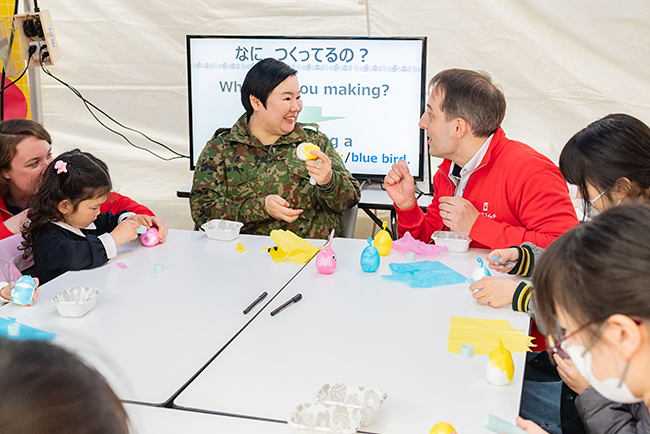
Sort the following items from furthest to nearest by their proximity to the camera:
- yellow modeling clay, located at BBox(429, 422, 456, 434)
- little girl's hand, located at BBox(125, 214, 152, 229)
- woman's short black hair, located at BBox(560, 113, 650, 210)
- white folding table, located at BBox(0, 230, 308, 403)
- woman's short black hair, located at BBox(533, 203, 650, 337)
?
little girl's hand, located at BBox(125, 214, 152, 229), woman's short black hair, located at BBox(560, 113, 650, 210), white folding table, located at BBox(0, 230, 308, 403), yellow modeling clay, located at BBox(429, 422, 456, 434), woman's short black hair, located at BBox(533, 203, 650, 337)

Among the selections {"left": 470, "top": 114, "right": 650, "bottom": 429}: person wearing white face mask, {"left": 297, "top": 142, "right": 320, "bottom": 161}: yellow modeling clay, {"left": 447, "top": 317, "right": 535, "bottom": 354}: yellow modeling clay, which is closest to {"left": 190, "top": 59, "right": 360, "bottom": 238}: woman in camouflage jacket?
{"left": 297, "top": 142, "right": 320, "bottom": 161}: yellow modeling clay

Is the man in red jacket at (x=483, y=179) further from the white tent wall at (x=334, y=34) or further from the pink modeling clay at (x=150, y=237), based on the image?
the white tent wall at (x=334, y=34)

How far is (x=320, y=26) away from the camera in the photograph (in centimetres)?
431

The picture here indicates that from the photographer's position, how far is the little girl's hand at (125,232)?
7.29 feet

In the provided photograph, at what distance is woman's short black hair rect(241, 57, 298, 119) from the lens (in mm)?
2834

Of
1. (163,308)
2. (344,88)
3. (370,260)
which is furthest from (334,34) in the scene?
(163,308)

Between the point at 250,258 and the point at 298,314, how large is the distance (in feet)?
1.86

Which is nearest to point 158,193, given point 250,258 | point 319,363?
point 250,258

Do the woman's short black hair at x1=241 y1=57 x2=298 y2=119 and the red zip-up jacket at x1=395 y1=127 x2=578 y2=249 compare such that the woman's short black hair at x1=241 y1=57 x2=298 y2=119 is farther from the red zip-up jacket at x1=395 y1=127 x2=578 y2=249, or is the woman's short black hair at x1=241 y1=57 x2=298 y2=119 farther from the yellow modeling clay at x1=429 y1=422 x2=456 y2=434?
the yellow modeling clay at x1=429 y1=422 x2=456 y2=434

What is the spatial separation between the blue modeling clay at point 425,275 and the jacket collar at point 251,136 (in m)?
1.02

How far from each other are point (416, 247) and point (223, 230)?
0.74 metres

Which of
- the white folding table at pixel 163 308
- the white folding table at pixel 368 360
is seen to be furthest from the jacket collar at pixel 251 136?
the white folding table at pixel 368 360

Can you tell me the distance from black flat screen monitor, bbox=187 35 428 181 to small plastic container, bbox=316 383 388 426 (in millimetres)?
2578

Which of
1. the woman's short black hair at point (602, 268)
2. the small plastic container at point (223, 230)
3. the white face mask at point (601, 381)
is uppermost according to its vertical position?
the woman's short black hair at point (602, 268)
